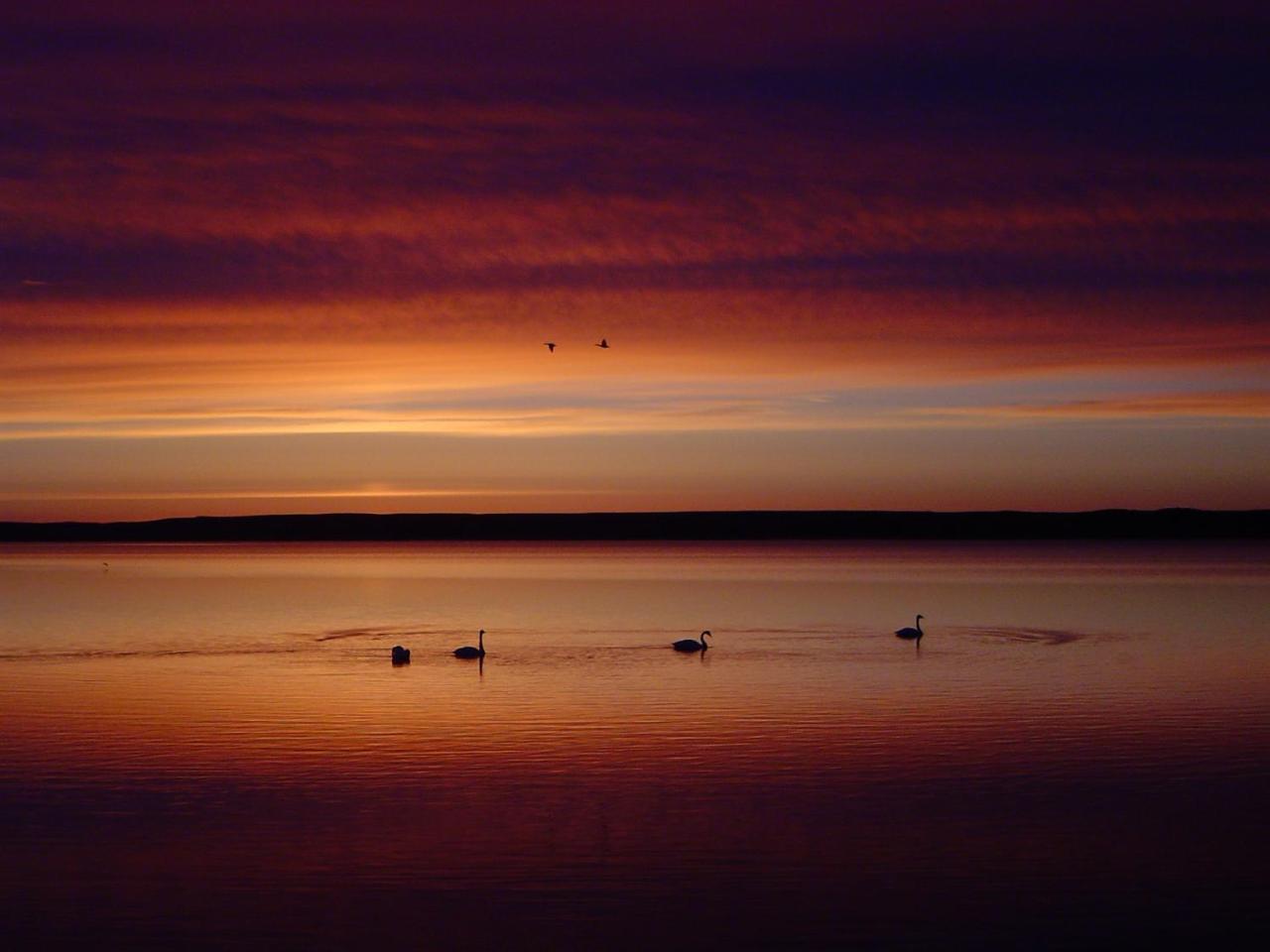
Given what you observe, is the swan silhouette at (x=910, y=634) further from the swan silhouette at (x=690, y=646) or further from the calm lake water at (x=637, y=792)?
the swan silhouette at (x=690, y=646)

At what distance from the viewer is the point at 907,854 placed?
58.7 feet

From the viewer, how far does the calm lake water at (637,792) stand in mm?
15734

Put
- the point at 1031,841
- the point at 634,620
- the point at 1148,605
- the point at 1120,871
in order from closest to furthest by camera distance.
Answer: the point at 1120,871
the point at 1031,841
the point at 634,620
the point at 1148,605

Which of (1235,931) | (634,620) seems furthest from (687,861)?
(634,620)

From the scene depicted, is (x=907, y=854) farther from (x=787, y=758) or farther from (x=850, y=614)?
(x=850, y=614)

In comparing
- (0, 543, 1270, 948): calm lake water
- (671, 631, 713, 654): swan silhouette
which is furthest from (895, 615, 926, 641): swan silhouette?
(671, 631, 713, 654): swan silhouette

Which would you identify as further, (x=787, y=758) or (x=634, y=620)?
(x=634, y=620)

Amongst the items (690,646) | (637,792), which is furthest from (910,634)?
(637,792)

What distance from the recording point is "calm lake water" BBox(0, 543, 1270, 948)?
51.6 ft

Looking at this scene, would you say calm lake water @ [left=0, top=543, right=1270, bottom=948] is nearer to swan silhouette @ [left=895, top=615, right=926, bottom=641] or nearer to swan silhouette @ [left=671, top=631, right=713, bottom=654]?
swan silhouette @ [left=671, top=631, right=713, bottom=654]

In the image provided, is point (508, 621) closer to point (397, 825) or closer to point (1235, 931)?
point (397, 825)

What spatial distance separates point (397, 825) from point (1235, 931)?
9.76 meters

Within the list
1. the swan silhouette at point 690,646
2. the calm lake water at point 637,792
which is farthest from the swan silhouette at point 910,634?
the swan silhouette at point 690,646

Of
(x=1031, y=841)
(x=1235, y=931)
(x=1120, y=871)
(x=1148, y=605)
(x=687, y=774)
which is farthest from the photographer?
(x=1148, y=605)
